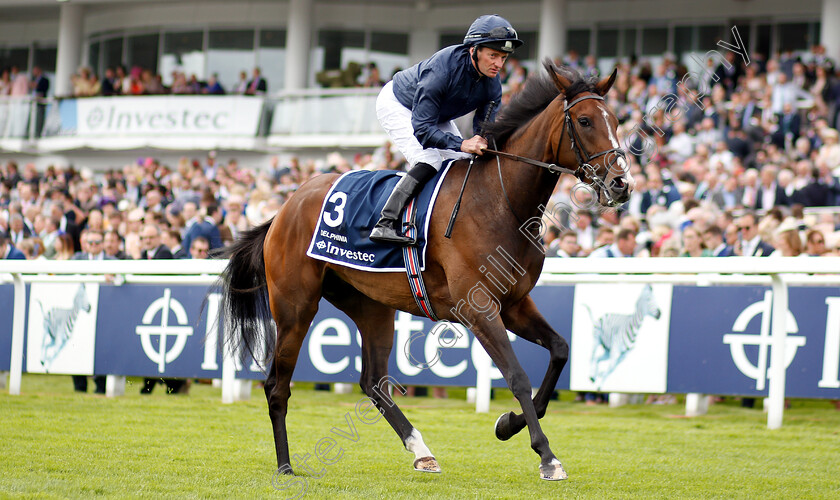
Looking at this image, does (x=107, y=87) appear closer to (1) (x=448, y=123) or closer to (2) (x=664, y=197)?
(2) (x=664, y=197)

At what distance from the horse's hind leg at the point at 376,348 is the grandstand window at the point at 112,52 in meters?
21.9

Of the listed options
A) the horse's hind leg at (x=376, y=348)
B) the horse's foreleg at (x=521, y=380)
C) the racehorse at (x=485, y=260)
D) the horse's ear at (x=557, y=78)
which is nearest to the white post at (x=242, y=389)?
the racehorse at (x=485, y=260)

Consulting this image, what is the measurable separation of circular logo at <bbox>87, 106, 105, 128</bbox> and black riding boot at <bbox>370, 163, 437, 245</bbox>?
20080 millimetres

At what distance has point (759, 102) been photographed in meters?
13.8

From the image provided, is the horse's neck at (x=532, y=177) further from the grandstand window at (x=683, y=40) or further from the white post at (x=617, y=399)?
the grandstand window at (x=683, y=40)

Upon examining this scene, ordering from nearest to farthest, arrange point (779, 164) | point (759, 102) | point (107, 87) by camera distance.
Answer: point (779, 164)
point (759, 102)
point (107, 87)

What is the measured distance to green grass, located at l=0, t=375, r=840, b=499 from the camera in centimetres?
438

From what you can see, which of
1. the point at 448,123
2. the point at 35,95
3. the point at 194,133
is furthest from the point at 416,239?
the point at 35,95

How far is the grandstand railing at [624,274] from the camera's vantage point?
6.36 m

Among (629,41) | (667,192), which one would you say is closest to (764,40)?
(629,41)

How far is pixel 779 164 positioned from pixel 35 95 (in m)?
20.0

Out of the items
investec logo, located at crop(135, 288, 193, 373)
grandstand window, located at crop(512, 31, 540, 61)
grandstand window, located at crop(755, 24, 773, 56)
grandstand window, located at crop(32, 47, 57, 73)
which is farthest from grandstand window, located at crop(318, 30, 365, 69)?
investec logo, located at crop(135, 288, 193, 373)

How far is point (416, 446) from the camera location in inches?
198

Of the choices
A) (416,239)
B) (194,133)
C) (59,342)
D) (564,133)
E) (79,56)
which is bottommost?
(59,342)
